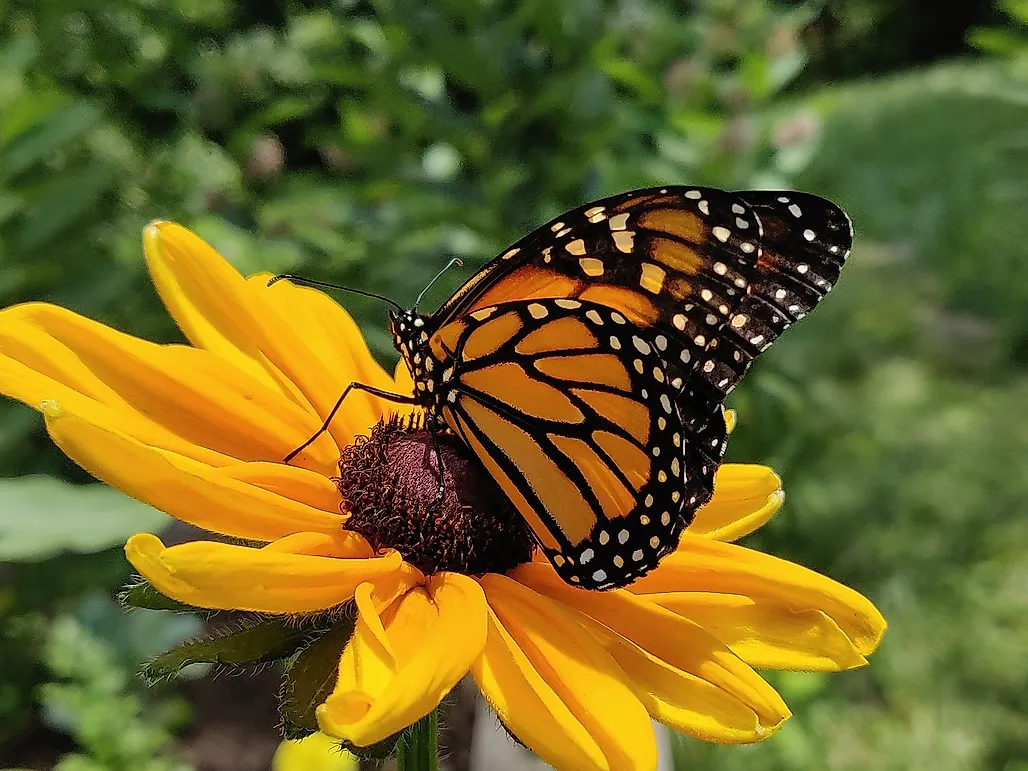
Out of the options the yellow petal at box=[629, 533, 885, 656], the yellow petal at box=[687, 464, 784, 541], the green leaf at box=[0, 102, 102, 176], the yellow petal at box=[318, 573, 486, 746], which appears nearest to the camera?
the yellow petal at box=[318, 573, 486, 746]

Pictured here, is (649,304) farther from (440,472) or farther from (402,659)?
(402,659)

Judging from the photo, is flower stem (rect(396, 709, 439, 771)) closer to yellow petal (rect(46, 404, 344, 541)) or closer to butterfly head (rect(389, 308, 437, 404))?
yellow petal (rect(46, 404, 344, 541))

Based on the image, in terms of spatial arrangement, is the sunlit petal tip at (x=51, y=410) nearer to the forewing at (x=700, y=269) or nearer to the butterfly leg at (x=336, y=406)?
the butterfly leg at (x=336, y=406)

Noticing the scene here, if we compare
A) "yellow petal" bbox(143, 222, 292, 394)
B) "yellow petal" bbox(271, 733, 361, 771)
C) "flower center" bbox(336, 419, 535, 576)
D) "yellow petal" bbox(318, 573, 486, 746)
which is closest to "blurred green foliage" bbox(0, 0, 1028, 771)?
"yellow petal" bbox(271, 733, 361, 771)

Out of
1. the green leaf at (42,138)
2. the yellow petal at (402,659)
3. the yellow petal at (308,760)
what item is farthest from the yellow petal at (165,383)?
the green leaf at (42,138)

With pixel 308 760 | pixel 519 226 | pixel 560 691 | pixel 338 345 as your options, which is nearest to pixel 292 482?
pixel 338 345
